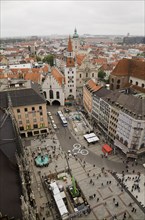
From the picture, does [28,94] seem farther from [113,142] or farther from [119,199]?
[119,199]

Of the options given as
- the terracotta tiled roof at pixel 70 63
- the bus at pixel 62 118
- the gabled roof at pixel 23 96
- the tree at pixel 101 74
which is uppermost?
the terracotta tiled roof at pixel 70 63

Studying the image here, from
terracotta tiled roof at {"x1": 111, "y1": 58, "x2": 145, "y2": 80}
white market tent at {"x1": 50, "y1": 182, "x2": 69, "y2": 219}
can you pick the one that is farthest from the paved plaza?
terracotta tiled roof at {"x1": 111, "y1": 58, "x2": 145, "y2": 80}

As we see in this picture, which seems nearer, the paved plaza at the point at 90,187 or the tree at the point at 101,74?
the paved plaza at the point at 90,187

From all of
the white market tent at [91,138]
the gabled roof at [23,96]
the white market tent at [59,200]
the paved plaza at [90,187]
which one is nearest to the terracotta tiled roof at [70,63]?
the gabled roof at [23,96]

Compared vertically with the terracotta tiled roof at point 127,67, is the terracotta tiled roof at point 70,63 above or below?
above

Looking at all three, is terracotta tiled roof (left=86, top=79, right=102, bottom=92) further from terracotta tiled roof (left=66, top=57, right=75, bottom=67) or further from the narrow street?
the narrow street

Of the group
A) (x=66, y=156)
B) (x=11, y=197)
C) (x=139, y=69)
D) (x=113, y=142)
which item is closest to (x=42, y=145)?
(x=66, y=156)

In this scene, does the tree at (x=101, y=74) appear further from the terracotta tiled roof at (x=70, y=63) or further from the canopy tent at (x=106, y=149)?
the canopy tent at (x=106, y=149)

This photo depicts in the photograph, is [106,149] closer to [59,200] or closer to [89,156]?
[89,156]
